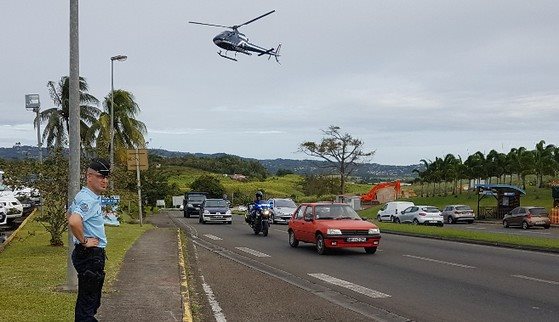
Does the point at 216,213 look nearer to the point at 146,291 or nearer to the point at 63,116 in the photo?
the point at 63,116

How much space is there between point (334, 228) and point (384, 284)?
582 cm

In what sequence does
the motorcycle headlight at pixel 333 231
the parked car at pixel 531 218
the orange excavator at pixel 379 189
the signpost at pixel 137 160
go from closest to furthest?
the motorcycle headlight at pixel 333 231, the signpost at pixel 137 160, the parked car at pixel 531 218, the orange excavator at pixel 379 189

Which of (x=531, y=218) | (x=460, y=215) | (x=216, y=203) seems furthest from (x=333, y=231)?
(x=460, y=215)

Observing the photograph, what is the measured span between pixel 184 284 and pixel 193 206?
1614 inches

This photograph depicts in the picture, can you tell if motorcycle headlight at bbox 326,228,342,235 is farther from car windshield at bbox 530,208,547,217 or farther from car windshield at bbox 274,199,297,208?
car windshield at bbox 530,208,547,217

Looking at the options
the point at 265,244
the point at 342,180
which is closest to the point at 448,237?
the point at 265,244

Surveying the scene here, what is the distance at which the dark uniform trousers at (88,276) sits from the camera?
628cm

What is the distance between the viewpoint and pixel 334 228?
60.1 feet

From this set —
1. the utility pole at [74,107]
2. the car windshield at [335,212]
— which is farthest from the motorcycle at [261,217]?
the utility pole at [74,107]

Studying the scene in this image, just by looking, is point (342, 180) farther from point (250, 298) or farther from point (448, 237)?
point (250, 298)

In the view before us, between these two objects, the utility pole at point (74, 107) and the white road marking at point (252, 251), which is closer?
the utility pole at point (74, 107)

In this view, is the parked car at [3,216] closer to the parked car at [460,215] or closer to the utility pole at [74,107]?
the utility pole at [74,107]

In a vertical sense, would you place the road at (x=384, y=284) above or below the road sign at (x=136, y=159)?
below

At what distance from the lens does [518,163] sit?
67062 millimetres
